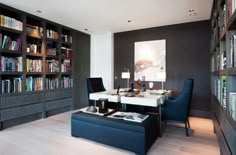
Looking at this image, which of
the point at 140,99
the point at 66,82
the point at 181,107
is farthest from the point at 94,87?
the point at 181,107

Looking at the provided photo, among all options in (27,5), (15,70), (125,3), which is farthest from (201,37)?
(15,70)

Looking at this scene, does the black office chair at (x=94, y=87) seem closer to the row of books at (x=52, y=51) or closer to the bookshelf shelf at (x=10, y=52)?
the row of books at (x=52, y=51)

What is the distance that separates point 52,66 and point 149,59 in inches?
110

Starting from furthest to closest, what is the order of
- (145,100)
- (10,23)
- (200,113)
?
(200,113), (10,23), (145,100)

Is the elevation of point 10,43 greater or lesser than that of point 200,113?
greater

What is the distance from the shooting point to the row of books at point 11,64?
321cm

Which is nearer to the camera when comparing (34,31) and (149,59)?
(34,31)

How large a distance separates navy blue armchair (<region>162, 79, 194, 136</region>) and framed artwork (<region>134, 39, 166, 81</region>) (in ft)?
5.47

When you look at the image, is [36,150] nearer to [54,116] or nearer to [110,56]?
[54,116]

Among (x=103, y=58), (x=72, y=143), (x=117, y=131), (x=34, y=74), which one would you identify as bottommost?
(x=72, y=143)

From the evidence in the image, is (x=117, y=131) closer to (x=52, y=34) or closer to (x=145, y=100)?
(x=145, y=100)

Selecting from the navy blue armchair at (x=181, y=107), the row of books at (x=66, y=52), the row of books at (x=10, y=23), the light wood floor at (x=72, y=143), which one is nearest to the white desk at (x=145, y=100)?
the navy blue armchair at (x=181, y=107)

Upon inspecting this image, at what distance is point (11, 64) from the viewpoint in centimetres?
335

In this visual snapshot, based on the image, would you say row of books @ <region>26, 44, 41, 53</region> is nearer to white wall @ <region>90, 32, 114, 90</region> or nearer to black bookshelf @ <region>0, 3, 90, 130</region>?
black bookshelf @ <region>0, 3, 90, 130</region>
